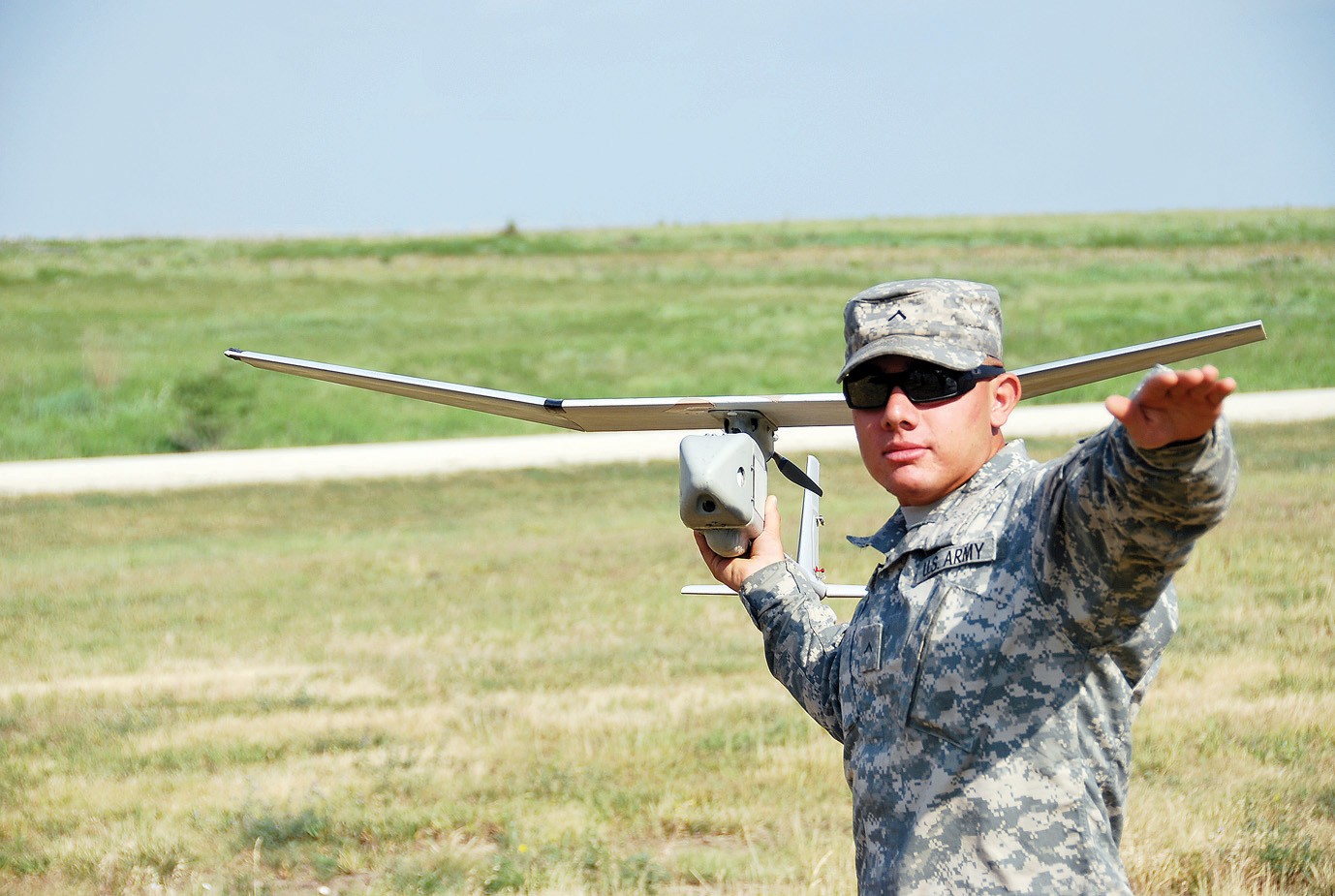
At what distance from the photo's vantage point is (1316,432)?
2156cm

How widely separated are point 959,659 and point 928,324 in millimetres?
678

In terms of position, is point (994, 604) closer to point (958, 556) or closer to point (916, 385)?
point (958, 556)

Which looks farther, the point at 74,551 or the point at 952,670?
the point at 74,551

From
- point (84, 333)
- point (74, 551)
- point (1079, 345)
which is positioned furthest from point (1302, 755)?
point (84, 333)

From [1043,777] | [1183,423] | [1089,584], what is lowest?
[1043,777]

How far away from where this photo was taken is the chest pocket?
2.40 metres

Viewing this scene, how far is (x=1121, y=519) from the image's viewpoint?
2.04 m

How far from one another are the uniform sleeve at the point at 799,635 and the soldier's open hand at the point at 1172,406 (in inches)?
48.1

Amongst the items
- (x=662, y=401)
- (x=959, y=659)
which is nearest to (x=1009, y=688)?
Result: (x=959, y=659)

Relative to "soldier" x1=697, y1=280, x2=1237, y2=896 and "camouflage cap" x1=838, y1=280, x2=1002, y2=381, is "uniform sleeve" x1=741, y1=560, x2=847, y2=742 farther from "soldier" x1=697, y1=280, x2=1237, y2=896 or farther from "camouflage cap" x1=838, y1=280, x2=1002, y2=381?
"camouflage cap" x1=838, y1=280, x2=1002, y2=381

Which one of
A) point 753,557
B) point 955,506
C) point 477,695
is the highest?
point 955,506

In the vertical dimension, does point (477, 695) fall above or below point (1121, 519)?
below

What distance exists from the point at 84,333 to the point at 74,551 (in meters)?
29.3

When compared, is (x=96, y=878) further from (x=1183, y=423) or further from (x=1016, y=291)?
(x=1016, y=291)
